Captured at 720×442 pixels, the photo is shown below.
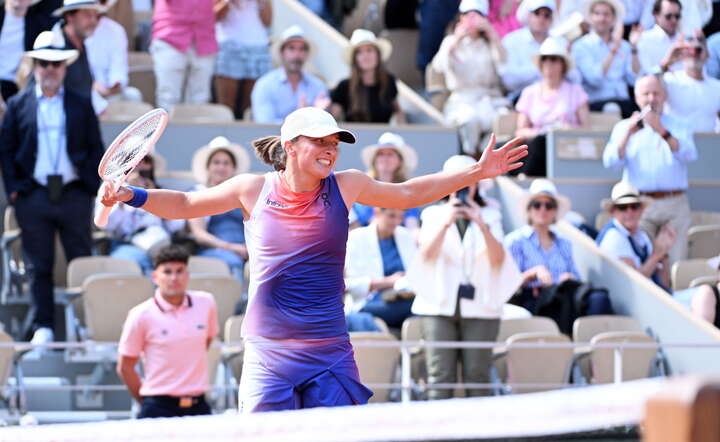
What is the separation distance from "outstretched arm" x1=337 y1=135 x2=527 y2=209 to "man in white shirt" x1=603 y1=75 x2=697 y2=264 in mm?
6128

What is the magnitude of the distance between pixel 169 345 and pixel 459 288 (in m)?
2.01

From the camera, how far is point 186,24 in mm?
12453

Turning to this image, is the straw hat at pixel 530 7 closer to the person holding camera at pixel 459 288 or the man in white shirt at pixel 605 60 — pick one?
the man in white shirt at pixel 605 60

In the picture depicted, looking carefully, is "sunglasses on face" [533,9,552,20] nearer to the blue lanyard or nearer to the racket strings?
the blue lanyard

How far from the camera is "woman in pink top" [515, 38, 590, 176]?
39.6ft

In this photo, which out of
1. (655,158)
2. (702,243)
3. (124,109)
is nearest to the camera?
(655,158)

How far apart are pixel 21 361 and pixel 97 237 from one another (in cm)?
163

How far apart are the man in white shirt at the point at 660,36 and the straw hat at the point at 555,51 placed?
1.48 meters

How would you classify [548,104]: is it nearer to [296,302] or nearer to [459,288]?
[459,288]

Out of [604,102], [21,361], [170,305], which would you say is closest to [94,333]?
[21,361]

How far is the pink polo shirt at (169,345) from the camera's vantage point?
311 inches

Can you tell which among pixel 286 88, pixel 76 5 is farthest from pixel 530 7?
pixel 76 5

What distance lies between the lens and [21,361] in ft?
30.5

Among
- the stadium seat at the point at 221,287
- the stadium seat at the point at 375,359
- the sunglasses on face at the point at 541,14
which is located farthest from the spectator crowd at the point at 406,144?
the stadium seat at the point at 221,287
